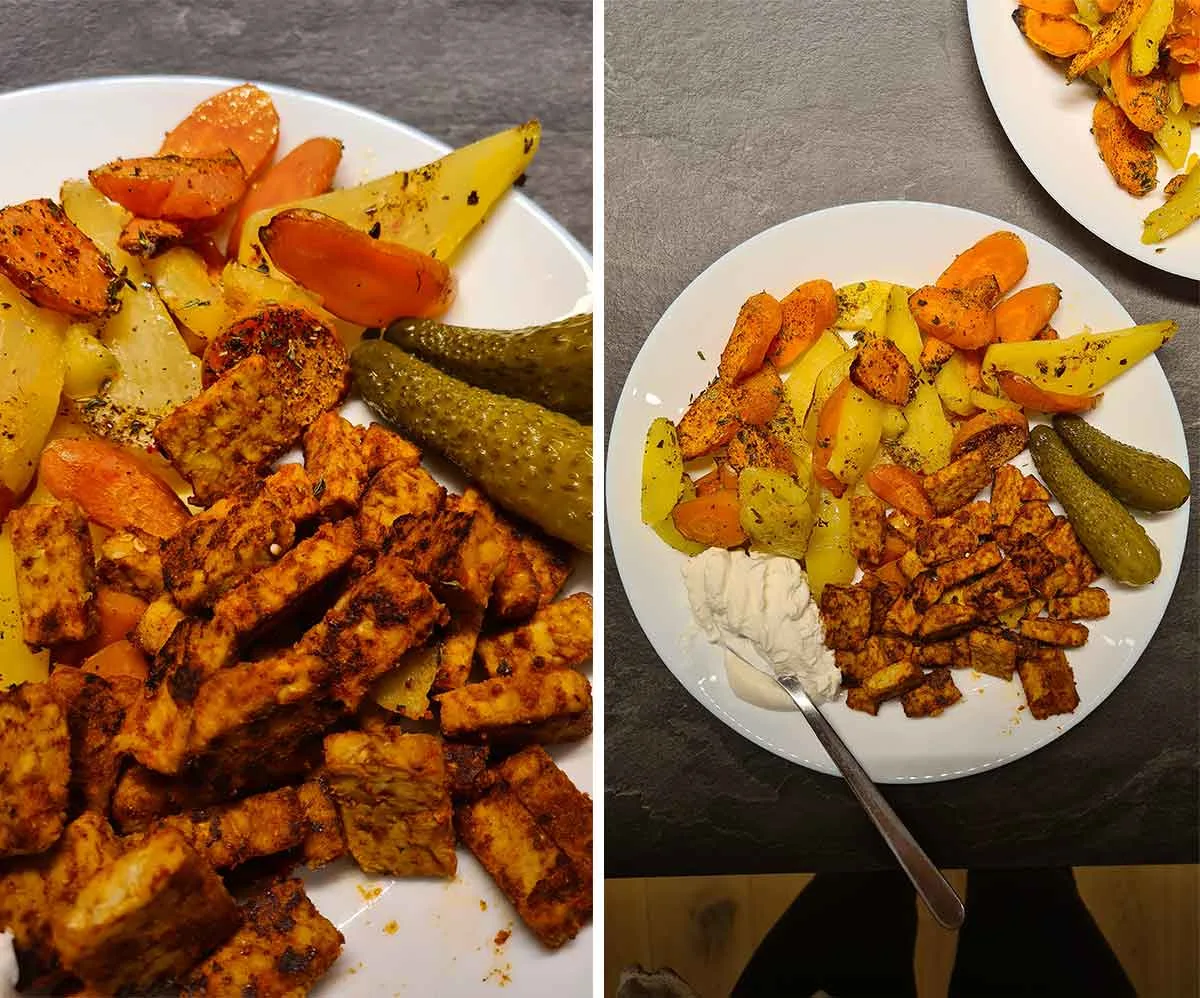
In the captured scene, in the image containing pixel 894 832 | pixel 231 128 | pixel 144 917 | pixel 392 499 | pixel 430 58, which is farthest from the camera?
pixel 430 58

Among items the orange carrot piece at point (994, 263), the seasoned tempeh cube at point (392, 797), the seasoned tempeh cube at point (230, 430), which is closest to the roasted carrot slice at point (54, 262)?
the seasoned tempeh cube at point (230, 430)

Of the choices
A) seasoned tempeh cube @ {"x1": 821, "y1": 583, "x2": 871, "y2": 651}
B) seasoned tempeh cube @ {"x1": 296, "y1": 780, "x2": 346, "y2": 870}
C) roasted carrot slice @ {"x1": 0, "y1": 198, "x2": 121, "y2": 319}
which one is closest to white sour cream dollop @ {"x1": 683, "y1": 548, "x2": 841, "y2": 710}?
seasoned tempeh cube @ {"x1": 821, "y1": 583, "x2": 871, "y2": 651}

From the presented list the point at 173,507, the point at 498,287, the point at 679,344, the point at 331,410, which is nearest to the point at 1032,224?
the point at 679,344

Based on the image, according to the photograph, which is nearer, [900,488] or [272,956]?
[900,488]

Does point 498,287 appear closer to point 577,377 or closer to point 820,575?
point 577,377

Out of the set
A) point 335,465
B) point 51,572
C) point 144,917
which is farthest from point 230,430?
point 144,917

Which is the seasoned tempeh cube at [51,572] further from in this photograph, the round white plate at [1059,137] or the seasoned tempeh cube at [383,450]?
the round white plate at [1059,137]

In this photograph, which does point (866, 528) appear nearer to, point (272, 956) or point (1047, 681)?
point (1047, 681)

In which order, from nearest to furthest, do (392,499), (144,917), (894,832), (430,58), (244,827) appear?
(894,832)
(144,917)
(244,827)
(392,499)
(430,58)
